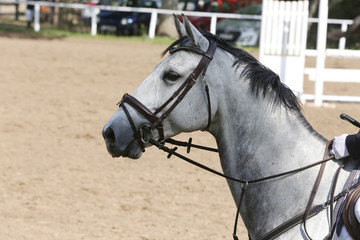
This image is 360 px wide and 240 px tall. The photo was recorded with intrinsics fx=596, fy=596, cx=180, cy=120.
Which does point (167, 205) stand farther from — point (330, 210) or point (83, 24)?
point (83, 24)

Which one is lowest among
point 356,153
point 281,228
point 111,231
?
point 111,231

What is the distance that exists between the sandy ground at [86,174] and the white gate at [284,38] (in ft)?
3.05

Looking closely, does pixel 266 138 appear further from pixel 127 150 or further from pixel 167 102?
pixel 127 150

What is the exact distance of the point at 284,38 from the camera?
1173cm

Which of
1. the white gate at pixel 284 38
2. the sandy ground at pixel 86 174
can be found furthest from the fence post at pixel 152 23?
the white gate at pixel 284 38

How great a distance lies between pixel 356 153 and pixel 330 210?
0.33 m

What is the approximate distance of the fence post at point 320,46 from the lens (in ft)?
37.8

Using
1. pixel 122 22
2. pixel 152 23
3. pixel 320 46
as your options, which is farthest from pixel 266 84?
pixel 122 22

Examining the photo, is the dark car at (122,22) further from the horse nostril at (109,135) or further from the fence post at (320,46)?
the horse nostril at (109,135)

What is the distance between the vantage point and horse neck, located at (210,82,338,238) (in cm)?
338

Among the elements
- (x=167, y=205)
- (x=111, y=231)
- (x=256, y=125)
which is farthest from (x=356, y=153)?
(x=167, y=205)

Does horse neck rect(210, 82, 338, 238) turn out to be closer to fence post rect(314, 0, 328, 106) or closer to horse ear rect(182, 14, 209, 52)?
horse ear rect(182, 14, 209, 52)

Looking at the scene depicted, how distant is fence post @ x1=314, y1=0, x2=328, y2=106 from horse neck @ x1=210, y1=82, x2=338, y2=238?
835cm

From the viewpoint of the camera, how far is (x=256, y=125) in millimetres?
3406
